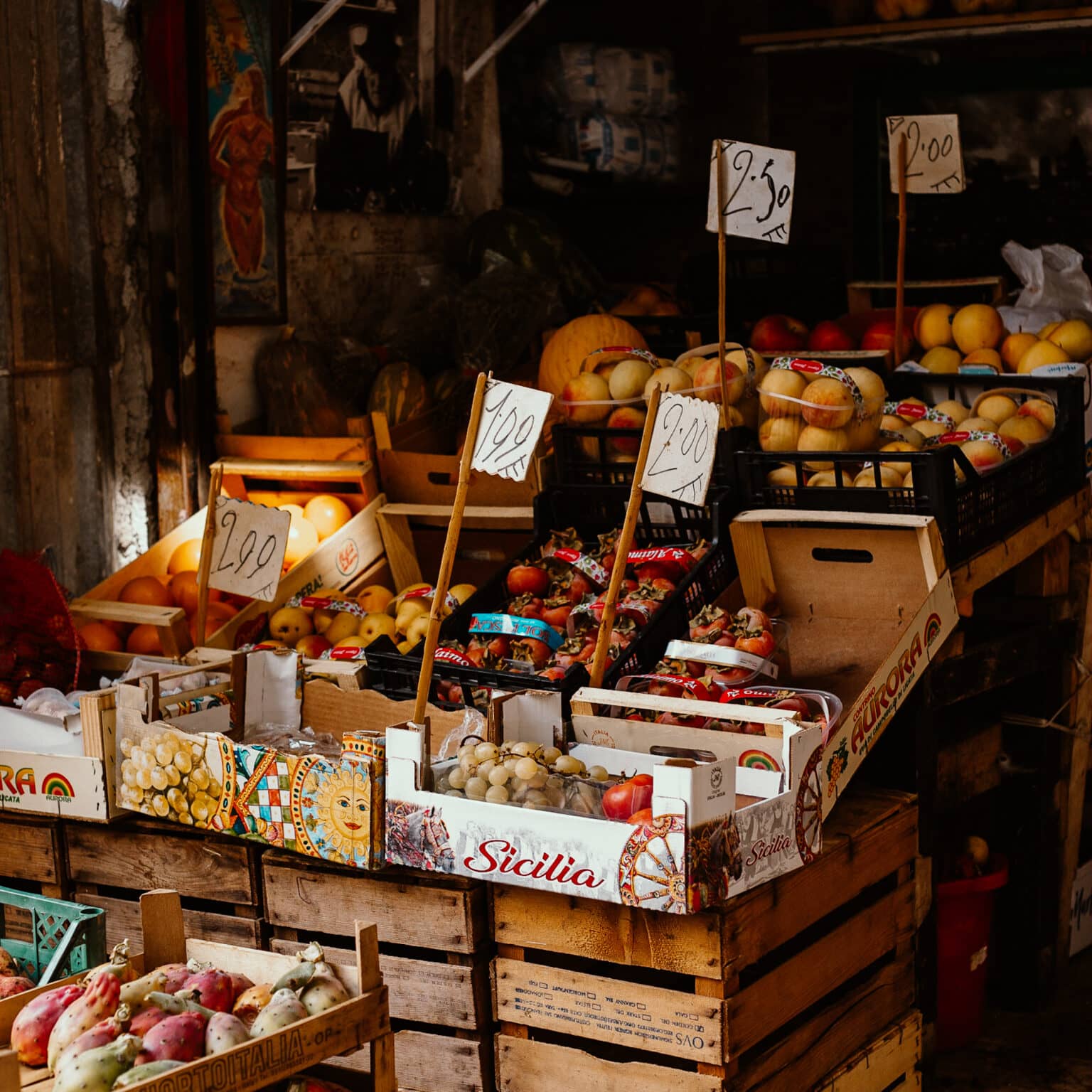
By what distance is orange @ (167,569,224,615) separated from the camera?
455cm

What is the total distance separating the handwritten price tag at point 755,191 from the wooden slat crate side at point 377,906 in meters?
1.94

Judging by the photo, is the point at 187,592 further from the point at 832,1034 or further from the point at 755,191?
the point at 832,1034

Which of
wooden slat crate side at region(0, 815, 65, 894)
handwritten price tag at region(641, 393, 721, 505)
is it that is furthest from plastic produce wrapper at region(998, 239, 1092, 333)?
wooden slat crate side at region(0, 815, 65, 894)

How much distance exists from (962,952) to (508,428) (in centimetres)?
189

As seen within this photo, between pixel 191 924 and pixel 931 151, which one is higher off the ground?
pixel 931 151

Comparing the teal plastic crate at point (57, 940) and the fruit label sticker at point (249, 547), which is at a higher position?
the fruit label sticker at point (249, 547)

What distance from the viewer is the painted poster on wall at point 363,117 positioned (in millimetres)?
5844

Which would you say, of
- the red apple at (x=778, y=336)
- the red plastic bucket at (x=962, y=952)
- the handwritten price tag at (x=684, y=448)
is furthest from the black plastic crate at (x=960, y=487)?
the red apple at (x=778, y=336)

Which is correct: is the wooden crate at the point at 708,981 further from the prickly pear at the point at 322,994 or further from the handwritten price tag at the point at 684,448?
the handwritten price tag at the point at 684,448

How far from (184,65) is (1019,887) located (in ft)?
12.1

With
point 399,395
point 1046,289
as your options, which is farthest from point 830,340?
point 399,395

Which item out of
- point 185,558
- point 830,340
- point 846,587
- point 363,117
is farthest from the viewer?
point 363,117

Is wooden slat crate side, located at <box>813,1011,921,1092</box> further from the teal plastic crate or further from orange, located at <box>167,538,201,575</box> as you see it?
orange, located at <box>167,538,201,575</box>

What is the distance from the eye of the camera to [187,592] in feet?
15.0
